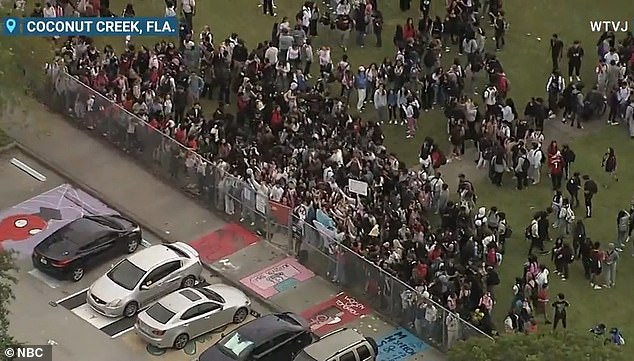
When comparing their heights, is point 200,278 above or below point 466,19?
below

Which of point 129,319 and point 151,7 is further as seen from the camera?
point 151,7

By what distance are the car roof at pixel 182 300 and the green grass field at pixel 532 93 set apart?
7.23 meters

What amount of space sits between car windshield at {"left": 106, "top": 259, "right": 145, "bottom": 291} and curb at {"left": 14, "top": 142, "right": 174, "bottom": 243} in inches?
110

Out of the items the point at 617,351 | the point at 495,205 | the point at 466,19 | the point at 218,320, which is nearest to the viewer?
the point at 617,351

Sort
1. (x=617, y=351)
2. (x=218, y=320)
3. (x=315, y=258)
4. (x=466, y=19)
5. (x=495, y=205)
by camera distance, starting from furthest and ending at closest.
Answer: (x=466, y=19) < (x=495, y=205) < (x=315, y=258) < (x=218, y=320) < (x=617, y=351)

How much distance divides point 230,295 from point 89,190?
6.77 m

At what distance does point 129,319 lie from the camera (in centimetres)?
3525

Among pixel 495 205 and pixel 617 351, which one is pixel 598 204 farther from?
pixel 617 351

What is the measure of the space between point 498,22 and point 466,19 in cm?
126

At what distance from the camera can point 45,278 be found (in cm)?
3662

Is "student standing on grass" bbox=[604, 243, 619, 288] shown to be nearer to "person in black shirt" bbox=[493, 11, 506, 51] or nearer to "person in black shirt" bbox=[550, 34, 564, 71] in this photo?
"person in black shirt" bbox=[550, 34, 564, 71]

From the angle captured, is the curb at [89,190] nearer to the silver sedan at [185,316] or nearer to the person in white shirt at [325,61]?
the silver sedan at [185,316]

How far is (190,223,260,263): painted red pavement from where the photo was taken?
37812 millimetres

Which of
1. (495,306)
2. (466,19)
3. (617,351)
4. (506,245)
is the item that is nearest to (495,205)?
(506,245)
